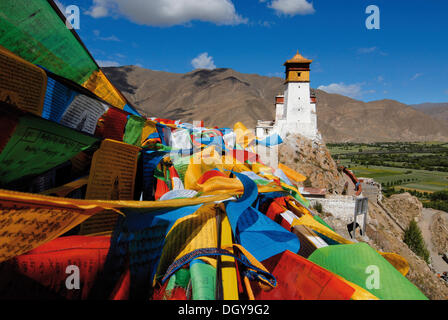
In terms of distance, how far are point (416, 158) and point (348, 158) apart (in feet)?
116

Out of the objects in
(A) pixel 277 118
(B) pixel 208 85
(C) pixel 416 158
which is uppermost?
(B) pixel 208 85

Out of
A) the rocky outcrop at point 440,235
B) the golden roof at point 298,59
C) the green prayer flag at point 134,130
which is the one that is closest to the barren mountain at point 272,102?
the golden roof at point 298,59

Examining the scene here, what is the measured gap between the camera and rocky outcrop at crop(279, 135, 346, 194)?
2567 centimetres

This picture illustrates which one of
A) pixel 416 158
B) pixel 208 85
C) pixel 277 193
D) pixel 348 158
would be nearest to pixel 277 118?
pixel 277 193

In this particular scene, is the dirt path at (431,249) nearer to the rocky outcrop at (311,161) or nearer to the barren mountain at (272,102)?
the rocky outcrop at (311,161)

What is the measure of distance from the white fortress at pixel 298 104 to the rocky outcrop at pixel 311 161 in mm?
1491

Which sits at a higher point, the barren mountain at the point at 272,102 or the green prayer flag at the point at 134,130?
the barren mountain at the point at 272,102

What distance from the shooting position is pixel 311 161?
2691 cm

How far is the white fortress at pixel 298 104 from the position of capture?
28.5m

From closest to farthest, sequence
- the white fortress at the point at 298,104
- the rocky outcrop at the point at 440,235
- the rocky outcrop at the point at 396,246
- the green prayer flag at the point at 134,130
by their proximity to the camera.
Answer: the green prayer flag at the point at 134,130 → the rocky outcrop at the point at 396,246 → the white fortress at the point at 298,104 → the rocky outcrop at the point at 440,235

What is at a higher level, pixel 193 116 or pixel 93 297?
pixel 193 116

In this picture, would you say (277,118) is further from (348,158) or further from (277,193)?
(348,158)

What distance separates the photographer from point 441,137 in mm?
177375

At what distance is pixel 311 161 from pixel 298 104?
6975 millimetres
